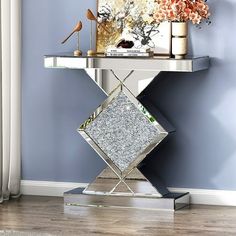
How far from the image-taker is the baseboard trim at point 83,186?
217 inches

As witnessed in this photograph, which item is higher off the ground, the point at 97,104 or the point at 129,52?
the point at 129,52

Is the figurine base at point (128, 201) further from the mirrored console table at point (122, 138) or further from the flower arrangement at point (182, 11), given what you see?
the flower arrangement at point (182, 11)

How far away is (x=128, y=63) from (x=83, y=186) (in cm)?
103

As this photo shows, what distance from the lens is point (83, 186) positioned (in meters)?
5.77

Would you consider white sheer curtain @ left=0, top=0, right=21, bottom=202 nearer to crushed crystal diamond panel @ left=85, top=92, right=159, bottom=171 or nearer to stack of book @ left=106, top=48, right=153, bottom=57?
crushed crystal diamond panel @ left=85, top=92, right=159, bottom=171

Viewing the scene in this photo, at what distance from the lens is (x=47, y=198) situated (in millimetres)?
5746

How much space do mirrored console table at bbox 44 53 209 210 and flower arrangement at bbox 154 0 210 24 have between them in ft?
0.87

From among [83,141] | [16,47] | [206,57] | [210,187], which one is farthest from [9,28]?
[210,187]

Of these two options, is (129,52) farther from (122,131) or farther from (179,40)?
(122,131)

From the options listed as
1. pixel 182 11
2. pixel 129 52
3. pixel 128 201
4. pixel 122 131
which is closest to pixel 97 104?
pixel 122 131

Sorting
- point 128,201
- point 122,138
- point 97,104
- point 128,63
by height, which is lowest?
point 128,201

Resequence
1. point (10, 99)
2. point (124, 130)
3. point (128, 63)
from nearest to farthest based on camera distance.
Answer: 1. point (128, 63)
2. point (124, 130)
3. point (10, 99)

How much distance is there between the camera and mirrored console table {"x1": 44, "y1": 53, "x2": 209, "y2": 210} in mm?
5309

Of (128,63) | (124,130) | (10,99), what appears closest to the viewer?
(128,63)
